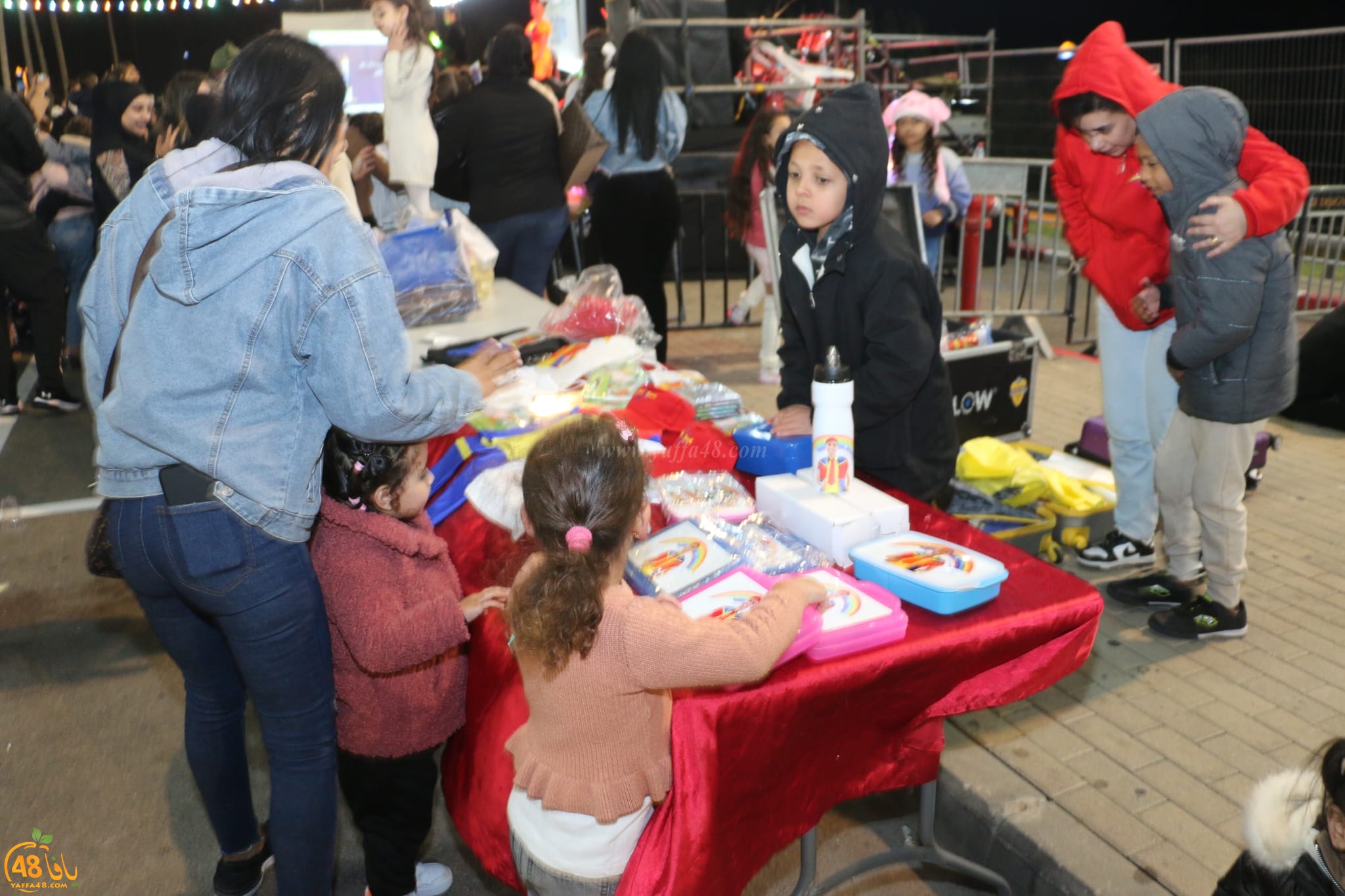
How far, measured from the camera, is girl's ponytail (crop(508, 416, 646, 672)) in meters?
1.60

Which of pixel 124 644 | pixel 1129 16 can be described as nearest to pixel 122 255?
pixel 124 644

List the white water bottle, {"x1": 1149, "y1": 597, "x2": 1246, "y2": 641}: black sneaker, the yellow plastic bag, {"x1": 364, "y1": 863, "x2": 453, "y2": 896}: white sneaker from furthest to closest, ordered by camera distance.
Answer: the yellow plastic bag, {"x1": 1149, "y1": 597, "x2": 1246, "y2": 641}: black sneaker, {"x1": 364, "y1": 863, "x2": 453, "y2": 896}: white sneaker, the white water bottle

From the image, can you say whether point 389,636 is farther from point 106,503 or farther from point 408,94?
point 408,94

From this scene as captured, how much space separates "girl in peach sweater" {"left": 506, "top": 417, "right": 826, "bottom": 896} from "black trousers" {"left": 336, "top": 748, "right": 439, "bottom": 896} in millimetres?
557

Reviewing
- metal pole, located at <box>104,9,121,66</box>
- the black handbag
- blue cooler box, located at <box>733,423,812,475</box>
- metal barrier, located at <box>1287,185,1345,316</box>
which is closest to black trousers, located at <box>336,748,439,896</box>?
the black handbag

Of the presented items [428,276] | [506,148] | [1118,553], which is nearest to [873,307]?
[1118,553]

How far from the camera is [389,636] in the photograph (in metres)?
1.97

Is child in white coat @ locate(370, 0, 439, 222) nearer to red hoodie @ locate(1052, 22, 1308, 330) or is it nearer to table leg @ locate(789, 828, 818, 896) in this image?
red hoodie @ locate(1052, 22, 1308, 330)

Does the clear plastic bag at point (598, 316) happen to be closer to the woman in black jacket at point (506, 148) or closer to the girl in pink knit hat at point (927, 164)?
the woman in black jacket at point (506, 148)

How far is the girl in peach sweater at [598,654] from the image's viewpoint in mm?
1617

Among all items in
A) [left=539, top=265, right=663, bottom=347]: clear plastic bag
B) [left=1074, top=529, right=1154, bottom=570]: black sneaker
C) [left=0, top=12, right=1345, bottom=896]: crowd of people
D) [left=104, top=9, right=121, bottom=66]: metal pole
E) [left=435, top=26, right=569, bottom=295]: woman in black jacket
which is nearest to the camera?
[left=0, top=12, right=1345, bottom=896]: crowd of people

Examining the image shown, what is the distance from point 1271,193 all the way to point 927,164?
347cm

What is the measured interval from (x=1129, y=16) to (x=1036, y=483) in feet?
59.6

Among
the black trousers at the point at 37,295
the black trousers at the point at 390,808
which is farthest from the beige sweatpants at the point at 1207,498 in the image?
the black trousers at the point at 37,295
